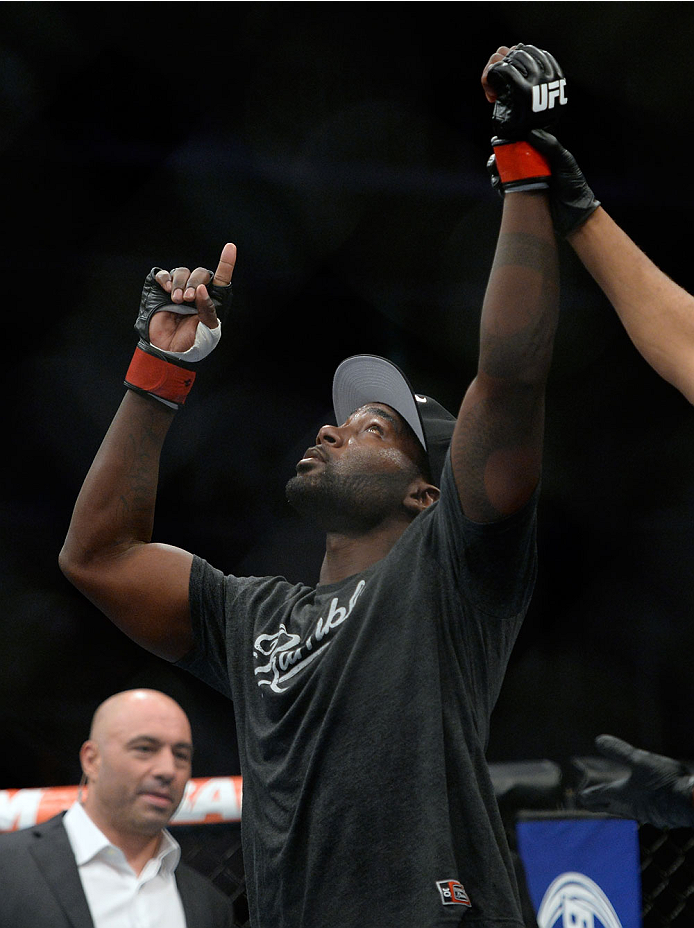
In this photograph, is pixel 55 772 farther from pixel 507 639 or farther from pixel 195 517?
pixel 507 639

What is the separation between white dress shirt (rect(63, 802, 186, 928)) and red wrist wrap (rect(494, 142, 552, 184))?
1.26 m

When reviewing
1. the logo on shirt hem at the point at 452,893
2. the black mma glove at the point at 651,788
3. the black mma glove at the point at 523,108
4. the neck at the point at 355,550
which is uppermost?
the black mma glove at the point at 523,108

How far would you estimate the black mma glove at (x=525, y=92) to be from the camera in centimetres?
111

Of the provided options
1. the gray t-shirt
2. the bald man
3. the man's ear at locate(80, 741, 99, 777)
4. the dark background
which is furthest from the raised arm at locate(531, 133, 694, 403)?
the dark background

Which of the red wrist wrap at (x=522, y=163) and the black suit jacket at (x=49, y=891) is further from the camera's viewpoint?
the black suit jacket at (x=49, y=891)

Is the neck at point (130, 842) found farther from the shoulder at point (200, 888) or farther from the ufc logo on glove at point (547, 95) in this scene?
the ufc logo on glove at point (547, 95)

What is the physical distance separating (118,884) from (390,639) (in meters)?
0.78

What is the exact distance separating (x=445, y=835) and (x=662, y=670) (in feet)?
14.1

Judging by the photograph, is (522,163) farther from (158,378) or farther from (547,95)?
(158,378)

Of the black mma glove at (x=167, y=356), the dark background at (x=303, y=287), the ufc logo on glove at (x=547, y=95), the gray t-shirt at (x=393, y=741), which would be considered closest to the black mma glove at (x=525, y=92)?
the ufc logo on glove at (x=547, y=95)

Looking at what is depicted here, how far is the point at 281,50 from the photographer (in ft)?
12.6

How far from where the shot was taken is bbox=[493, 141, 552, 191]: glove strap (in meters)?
1.14

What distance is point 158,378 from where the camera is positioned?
1501 mm

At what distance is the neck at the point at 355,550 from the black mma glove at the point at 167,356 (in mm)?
335
